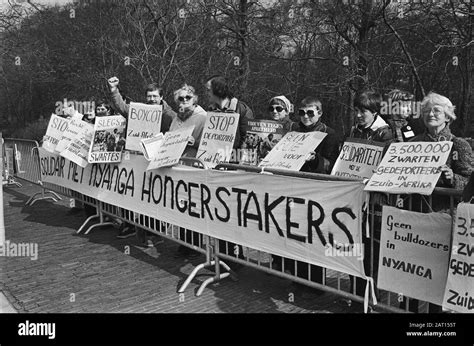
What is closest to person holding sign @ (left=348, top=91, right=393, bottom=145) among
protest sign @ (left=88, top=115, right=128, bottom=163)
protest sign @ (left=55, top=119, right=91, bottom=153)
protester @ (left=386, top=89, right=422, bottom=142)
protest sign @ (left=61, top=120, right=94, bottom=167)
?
protester @ (left=386, top=89, right=422, bottom=142)

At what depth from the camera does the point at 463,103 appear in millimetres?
12656

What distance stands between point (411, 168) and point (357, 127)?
117 cm

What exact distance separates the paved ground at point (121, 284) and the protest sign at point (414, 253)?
106 centimetres

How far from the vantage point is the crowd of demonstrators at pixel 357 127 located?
361cm

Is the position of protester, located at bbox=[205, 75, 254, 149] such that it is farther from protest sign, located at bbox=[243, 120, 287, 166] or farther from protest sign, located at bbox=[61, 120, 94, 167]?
protest sign, located at bbox=[61, 120, 94, 167]

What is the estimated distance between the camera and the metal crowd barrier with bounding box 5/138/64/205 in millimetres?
10422

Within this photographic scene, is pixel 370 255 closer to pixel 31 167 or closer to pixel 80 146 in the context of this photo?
pixel 80 146

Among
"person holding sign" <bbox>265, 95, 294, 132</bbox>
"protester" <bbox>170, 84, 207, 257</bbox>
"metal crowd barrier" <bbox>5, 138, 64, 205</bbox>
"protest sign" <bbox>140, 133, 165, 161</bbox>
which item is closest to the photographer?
"person holding sign" <bbox>265, 95, 294, 132</bbox>

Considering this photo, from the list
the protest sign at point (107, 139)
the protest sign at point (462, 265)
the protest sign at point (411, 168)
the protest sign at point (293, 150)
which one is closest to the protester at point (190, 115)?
the protest sign at point (107, 139)

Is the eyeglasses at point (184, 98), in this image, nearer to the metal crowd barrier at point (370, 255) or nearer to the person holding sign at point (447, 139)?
the metal crowd barrier at point (370, 255)

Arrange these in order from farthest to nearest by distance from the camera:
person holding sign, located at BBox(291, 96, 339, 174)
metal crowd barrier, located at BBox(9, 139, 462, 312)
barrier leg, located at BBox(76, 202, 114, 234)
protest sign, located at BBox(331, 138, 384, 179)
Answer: barrier leg, located at BBox(76, 202, 114, 234) < person holding sign, located at BBox(291, 96, 339, 174) < protest sign, located at BBox(331, 138, 384, 179) < metal crowd barrier, located at BBox(9, 139, 462, 312)

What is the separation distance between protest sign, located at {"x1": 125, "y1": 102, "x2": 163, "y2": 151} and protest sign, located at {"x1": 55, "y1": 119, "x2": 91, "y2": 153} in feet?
4.28

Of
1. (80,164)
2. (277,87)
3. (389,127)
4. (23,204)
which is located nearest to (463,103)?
(277,87)
